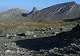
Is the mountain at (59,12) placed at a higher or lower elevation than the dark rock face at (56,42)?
higher

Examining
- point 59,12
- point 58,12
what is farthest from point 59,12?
point 58,12

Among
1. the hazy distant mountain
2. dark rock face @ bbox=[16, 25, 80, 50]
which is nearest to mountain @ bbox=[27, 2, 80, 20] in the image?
the hazy distant mountain

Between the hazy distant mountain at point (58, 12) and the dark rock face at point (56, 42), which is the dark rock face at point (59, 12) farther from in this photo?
the dark rock face at point (56, 42)

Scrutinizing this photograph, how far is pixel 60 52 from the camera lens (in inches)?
957

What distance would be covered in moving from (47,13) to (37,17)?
575cm

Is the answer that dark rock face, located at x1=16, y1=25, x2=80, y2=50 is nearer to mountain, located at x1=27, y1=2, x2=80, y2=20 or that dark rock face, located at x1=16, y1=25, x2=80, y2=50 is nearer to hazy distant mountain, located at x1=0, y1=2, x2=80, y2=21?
hazy distant mountain, located at x1=0, y1=2, x2=80, y2=21

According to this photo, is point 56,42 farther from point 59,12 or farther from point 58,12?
point 58,12

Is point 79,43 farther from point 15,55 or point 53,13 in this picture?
point 53,13

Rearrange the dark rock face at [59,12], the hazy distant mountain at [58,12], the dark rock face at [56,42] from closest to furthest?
the dark rock face at [56,42] → the hazy distant mountain at [58,12] → the dark rock face at [59,12]

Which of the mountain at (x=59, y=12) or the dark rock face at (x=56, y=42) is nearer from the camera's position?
the dark rock face at (x=56, y=42)

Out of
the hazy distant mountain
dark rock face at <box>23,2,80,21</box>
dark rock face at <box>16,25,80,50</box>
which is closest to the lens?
dark rock face at <box>16,25,80,50</box>

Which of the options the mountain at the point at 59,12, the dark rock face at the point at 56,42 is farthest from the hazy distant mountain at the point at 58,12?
the dark rock face at the point at 56,42

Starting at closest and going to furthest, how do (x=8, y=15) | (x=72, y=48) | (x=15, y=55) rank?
1. (x=72, y=48)
2. (x=15, y=55)
3. (x=8, y=15)

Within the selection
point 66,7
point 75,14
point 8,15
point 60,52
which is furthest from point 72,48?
point 8,15
